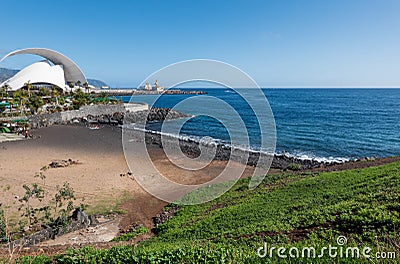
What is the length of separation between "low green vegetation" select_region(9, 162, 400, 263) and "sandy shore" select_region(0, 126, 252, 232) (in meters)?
2.80

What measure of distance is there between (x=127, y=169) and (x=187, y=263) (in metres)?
11.9

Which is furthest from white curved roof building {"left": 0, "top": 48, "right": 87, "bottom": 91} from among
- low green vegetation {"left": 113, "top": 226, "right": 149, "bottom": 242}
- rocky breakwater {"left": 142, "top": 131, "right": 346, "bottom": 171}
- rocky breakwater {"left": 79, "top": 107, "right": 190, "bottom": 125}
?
low green vegetation {"left": 113, "top": 226, "right": 149, "bottom": 242}

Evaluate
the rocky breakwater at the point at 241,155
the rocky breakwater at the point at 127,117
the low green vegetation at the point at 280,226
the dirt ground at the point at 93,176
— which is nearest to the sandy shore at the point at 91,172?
the dirt ground at the point at 93,176

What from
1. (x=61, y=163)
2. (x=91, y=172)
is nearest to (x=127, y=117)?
(x=61, y=163)

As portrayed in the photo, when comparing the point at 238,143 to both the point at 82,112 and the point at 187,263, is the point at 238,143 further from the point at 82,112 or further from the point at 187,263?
the point at 82,112

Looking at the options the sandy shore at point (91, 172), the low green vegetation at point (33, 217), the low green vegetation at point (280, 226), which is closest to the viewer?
the low green vegetation at point (280, 226)

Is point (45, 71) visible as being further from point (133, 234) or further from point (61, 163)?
point (133, 234)

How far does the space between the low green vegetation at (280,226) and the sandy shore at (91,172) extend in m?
2.80

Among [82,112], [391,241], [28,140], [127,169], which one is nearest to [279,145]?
[127,169]

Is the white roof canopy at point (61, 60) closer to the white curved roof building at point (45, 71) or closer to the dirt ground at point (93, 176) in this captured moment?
the white curved roof building at point (45, 71)

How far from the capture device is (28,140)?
832 inches

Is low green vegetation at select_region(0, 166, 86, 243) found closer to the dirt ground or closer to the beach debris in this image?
the dirt ground

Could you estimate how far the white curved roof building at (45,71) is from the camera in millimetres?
44938

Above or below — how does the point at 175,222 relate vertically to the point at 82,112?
below
